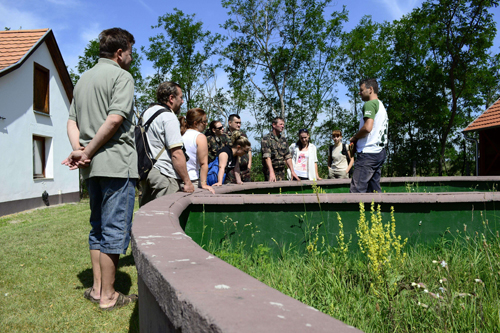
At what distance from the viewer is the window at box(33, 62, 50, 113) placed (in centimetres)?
1465

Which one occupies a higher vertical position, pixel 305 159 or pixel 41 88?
pixel 41 88

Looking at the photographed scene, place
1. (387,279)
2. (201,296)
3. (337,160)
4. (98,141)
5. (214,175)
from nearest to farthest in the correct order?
(201,296)
(387,279)
(98,141)
(214,175)
(337,160)

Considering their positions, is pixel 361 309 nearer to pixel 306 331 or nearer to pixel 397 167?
pixel 306 331

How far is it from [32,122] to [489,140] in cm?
2029

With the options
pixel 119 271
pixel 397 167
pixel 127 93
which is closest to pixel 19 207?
pixel 119 271

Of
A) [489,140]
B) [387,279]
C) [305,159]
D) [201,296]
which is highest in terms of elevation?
[489,140]

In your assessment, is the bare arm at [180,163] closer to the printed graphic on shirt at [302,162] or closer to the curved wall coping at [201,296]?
the curved wall coping at [201,296]

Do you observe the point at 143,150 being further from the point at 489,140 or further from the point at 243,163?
the point at 489,140

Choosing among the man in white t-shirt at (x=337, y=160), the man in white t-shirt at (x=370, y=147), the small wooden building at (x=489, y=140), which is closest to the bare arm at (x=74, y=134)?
the man in white t-shirt at (x=370, y=147)

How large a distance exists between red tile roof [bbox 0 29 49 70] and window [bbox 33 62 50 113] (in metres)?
0.79

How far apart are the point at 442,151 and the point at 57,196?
26.7 metres

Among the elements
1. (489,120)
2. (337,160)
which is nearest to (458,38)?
(489,120)

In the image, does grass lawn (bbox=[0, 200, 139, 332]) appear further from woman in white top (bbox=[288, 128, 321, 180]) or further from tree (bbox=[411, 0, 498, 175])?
tree (bbox=[411, 0, 498, 175])

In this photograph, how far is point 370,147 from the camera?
525cm
